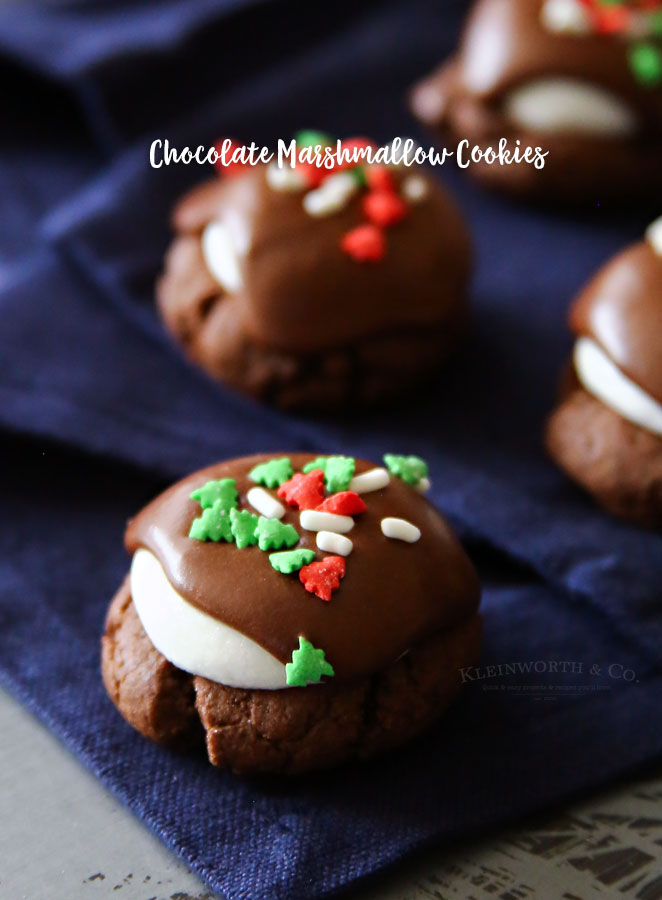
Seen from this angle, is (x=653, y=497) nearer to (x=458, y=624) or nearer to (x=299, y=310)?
(x=458, y=624)

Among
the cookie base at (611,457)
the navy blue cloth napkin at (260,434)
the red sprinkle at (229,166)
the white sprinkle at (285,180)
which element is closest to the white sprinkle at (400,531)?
the navy blue cloth napkin at (260,434)

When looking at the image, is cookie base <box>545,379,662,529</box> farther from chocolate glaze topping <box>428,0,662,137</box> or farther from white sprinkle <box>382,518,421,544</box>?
chocolate glaze topping <box>428,0,662,137</box>

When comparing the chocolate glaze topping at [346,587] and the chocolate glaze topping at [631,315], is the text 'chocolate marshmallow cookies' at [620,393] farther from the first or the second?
the chocolate glaze topping at [346,587]

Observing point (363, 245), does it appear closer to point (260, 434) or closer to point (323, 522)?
point (260, 434)

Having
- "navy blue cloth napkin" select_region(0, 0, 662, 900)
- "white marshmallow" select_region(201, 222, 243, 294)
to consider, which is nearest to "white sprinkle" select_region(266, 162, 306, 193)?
"white marshmallow" select_region(201, 222, 243, 294)

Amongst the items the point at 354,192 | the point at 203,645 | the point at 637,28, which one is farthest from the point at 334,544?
the point at 637,28

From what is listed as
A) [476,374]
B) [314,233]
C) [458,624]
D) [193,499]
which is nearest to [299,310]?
[314,233]
